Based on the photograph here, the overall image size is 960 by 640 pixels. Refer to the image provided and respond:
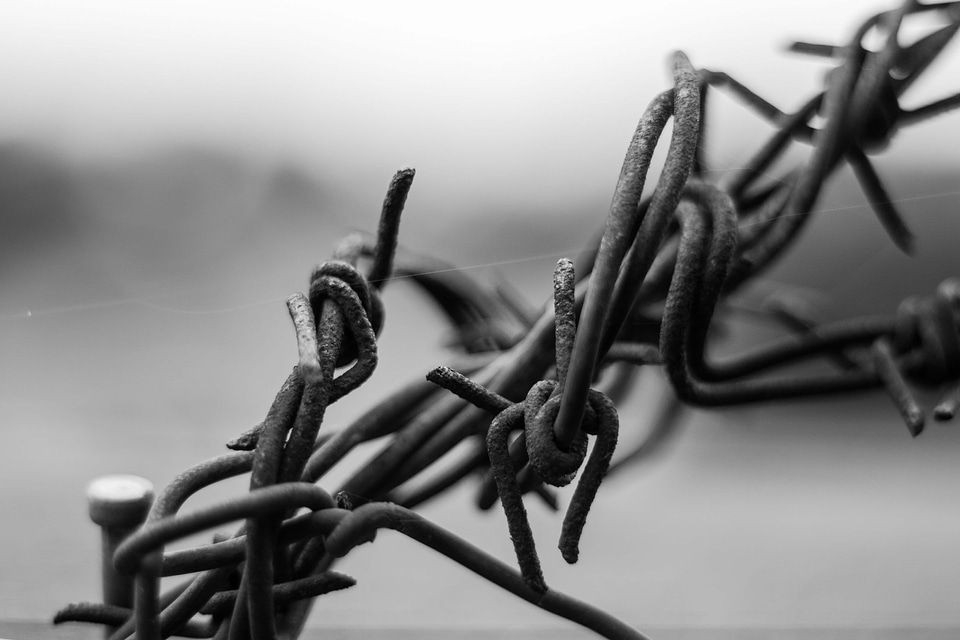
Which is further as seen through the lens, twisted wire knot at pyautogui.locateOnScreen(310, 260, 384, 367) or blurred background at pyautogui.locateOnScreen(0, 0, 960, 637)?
blurred background at pyautogui.locateOnScreen(0, 0, 960, 637)

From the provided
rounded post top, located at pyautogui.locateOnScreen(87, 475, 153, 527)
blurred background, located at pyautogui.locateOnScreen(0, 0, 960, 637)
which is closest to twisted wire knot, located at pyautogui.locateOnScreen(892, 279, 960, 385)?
blurred background, located at pyautogui.locateOnScreen(0, 0, 960, 637)

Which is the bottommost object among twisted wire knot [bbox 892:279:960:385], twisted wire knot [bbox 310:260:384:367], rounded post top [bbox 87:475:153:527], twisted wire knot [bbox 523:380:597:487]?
rounded post top [bbox 87:475:153:527]

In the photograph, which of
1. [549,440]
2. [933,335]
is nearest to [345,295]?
[549,440]

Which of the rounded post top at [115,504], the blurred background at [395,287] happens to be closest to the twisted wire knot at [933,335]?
the blurred background at [395,287]

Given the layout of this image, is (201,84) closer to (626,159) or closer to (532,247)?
(532,247)

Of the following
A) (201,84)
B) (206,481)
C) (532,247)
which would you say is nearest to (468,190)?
(532,247)

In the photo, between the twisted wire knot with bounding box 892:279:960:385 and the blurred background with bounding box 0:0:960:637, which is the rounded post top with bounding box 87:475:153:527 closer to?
the blurred background with bounding box 0:0:960:637

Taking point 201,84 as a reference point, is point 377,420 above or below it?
below

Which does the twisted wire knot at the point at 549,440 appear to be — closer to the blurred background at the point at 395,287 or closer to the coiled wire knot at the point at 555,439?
the coiled wire knot at the point at 555,439
